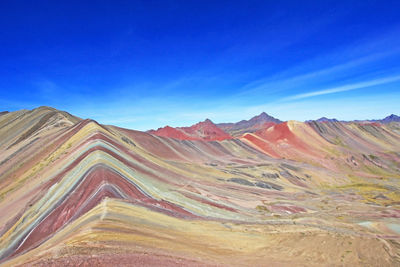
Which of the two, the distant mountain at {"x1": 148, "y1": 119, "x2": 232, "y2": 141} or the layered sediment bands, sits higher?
the distant mountain at {"x1": 148, "y1": 119, "x2": 232, "y2": 141}

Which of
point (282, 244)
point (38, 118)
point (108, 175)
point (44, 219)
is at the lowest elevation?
point (282, 244)

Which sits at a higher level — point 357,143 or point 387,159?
point 357,143

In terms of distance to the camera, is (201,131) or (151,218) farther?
(201,131)

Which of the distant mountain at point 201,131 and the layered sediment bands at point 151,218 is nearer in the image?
the layered sediment bands at point 151,218

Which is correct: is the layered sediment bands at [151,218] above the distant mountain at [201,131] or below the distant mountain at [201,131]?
below

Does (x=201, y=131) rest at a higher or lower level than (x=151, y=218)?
higher

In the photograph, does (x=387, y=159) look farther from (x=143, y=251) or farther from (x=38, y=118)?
(x=38, y=118)

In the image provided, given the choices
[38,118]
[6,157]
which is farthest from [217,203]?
[38,118]

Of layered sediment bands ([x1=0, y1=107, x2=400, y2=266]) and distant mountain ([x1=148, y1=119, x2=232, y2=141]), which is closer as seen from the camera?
layered sediment bands ([x1=0, y1=107, x2=400, y2=266])

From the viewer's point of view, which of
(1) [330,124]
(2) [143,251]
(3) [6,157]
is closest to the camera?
(2) [143,251]

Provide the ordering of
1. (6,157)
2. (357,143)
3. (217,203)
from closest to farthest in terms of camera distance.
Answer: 1. (217,203)
2. (6,157)
3. (357,143)

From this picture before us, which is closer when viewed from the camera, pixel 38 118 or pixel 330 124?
pixel 38 118
